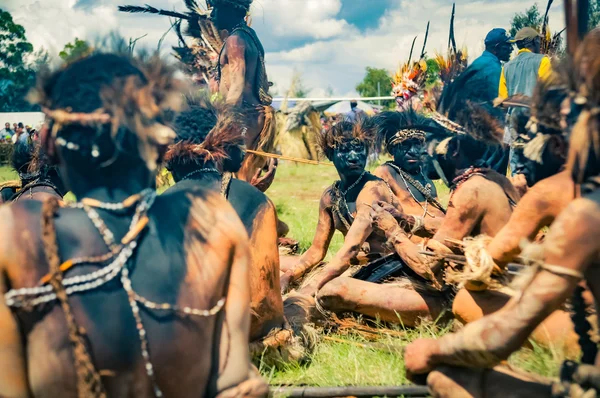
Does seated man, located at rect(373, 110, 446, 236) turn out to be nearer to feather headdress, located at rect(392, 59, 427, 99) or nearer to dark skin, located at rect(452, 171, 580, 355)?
dark skin, located at rect(452, 171, 580, 355)

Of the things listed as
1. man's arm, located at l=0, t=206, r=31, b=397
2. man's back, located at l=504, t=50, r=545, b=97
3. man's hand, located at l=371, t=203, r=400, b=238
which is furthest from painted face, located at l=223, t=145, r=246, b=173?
man's back, located at l=504, t=50, r=545, b=97

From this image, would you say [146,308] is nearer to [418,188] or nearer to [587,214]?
[587,214]

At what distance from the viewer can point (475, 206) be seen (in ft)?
13.1

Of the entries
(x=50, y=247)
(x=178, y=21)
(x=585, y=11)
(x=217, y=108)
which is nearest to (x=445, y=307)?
(x=217, y=108)

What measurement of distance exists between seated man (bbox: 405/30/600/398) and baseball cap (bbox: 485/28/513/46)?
230 inches

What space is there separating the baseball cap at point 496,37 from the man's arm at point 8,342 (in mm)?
6929

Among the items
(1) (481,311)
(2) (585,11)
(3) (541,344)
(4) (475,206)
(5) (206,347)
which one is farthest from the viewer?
(4) (475,206)

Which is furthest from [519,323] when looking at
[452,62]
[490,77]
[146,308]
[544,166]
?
[452,62]

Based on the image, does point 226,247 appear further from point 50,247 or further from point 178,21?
point 178,21

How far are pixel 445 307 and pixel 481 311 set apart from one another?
1255 mm

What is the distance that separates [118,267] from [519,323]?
1.31 meters

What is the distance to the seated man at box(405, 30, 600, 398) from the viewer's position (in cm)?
205

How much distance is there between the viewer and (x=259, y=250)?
398 centimetres

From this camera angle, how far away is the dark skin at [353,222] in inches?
197
